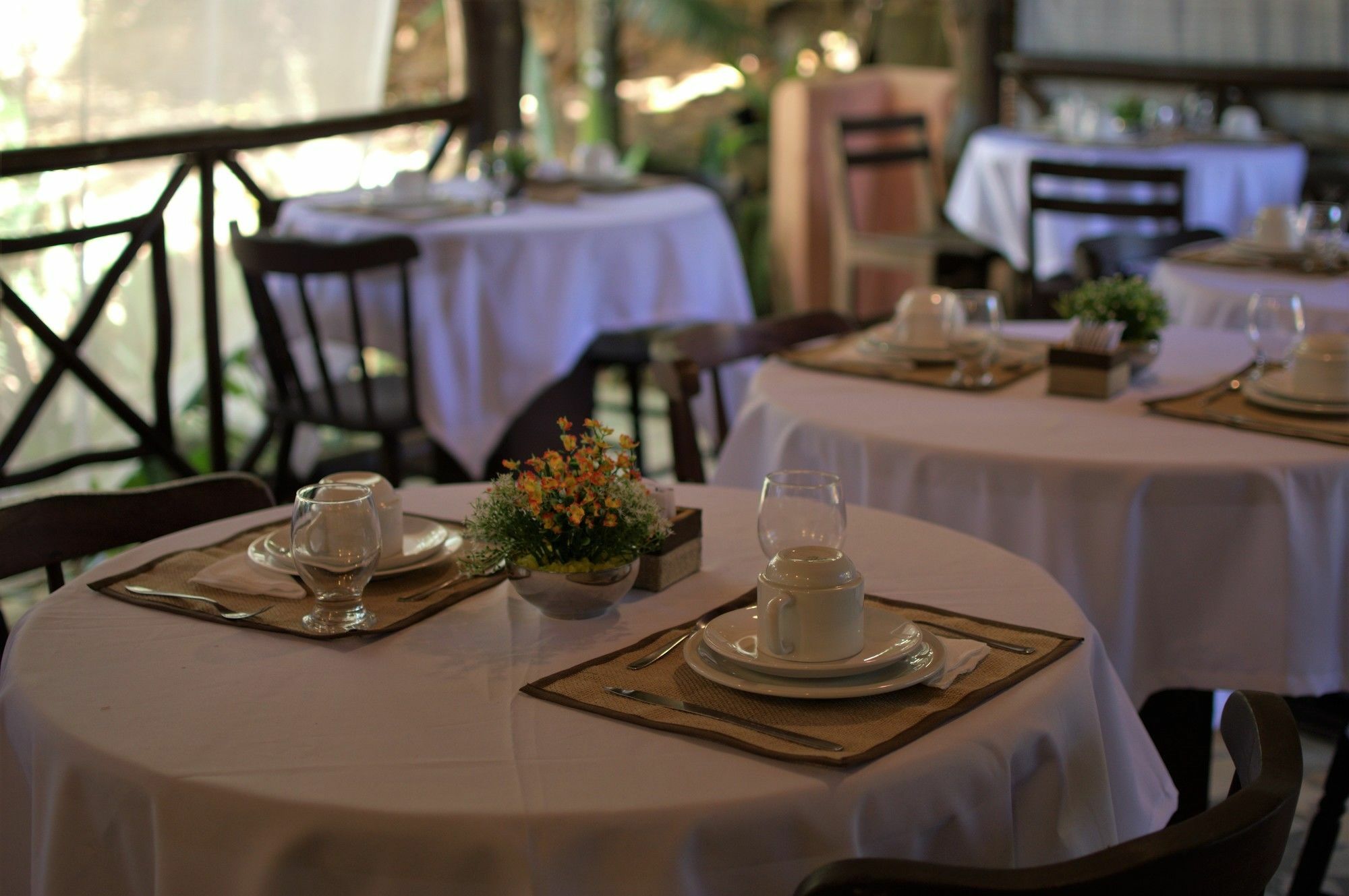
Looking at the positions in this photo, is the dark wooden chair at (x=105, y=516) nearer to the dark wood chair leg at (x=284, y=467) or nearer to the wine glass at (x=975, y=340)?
the wine glass at (x=975, y=340)

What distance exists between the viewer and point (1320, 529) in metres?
1.97

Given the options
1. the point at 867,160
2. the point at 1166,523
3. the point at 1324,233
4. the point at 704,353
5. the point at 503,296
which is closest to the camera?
the point at 1166,523

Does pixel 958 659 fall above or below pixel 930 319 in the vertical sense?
below

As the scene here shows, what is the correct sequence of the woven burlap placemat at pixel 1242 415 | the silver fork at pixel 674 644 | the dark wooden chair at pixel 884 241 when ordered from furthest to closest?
1. the dark wooden chair at pixel 884 241
2. the woven burlap placemat at pixel 1242 415
3. the silver fork at pixel 674 644

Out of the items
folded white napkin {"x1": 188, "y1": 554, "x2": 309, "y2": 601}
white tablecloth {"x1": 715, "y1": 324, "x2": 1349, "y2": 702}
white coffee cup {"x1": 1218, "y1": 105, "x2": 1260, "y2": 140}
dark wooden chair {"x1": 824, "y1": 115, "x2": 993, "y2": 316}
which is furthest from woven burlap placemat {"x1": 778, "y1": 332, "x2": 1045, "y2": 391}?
white coffee cup {"x1": 1218, "y1": 105, "x2": 1260, "y2": 140}

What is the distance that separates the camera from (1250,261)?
3.32m

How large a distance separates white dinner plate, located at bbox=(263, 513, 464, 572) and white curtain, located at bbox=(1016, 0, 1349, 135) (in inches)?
254

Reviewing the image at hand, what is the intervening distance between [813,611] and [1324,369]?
134 centimetres

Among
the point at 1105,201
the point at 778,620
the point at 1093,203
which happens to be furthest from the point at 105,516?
the point at 1105,201

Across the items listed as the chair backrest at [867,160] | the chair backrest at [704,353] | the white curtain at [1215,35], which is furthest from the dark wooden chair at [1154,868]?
the white curtain at [1215,35]

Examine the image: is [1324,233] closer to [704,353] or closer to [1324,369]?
[1324,369]

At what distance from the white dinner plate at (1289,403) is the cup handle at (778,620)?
1.27 m

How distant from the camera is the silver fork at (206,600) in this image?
1432mm

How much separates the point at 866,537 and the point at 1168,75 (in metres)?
6.49
